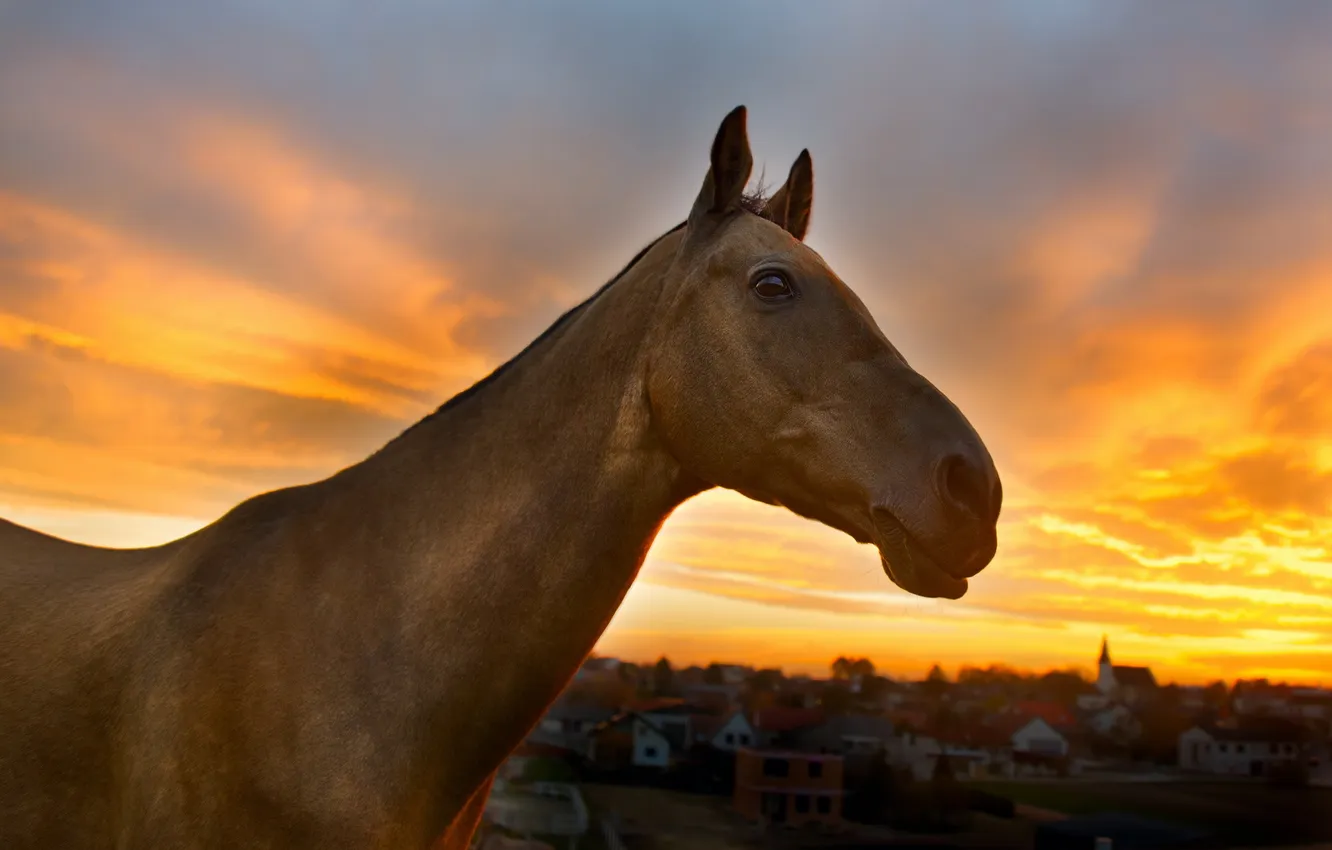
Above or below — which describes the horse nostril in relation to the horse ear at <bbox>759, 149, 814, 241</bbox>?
below

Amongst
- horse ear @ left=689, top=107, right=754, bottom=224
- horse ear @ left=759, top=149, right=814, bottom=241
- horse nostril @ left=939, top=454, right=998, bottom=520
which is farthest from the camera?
horse ear @ left=759, top=149, right=814, bottom=241

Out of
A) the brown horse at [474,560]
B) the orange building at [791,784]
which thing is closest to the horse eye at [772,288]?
the brown horse at [474,560]

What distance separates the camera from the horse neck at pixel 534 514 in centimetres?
254

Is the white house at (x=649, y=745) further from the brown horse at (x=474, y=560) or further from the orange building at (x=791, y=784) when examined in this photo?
the brown horse at (x=474, y=560)

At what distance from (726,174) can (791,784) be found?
1816 centimetres

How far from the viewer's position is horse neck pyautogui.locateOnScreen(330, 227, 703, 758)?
8.35 ft

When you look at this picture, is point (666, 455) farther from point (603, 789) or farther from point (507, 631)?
point (603, 789)

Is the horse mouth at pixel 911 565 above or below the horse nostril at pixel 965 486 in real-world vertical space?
below

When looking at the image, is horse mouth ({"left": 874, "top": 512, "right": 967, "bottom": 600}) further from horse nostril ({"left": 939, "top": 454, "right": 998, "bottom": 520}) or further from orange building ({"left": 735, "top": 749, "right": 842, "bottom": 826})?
orange building ({"left": 735, "top": 749, "right": 842, "bottom": 826})

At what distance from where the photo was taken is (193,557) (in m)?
2.91

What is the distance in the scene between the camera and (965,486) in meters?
2.28

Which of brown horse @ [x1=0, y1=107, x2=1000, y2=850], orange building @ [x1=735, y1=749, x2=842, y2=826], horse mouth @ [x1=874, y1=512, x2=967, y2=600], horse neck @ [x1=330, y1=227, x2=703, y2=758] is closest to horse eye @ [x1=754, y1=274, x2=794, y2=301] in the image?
brown horse @ [x1=0, y1=107, x2=1000, y2=850]

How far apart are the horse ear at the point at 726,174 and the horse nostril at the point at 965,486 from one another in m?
1.13

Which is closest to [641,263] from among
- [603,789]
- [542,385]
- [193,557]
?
[542,385]
